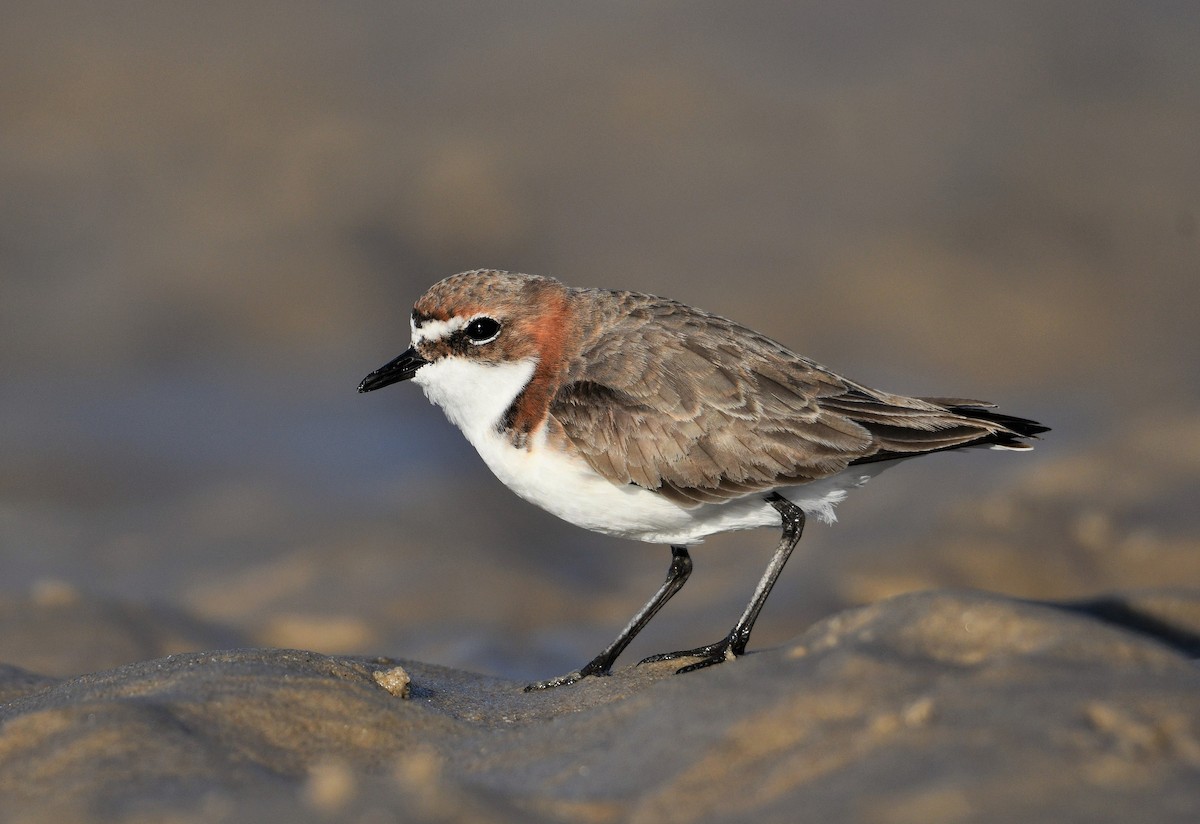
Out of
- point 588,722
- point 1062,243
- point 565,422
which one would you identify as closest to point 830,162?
point 1062,243

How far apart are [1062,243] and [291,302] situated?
7817mm

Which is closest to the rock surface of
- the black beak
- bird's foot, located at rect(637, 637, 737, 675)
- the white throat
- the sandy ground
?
the sandy ground

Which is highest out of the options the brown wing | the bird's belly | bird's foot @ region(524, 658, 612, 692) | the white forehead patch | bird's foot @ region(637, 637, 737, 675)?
the white forehead patch

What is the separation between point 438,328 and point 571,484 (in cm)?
105

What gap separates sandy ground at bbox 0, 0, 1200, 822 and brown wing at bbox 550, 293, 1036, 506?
859 mm

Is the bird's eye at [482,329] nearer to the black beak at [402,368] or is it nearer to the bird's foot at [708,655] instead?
the black beak at [402,368]

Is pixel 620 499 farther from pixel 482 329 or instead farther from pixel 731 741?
pixel 731 741

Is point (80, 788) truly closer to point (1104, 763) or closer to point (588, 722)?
point (588, 722)

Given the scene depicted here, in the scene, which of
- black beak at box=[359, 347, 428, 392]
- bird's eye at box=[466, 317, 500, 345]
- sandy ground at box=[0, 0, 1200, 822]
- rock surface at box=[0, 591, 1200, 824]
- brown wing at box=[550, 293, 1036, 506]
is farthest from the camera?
black beak at box=[359, 347, 428, 392]

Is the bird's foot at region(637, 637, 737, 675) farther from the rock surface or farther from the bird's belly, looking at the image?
the rock surface

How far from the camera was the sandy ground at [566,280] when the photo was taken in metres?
4.01

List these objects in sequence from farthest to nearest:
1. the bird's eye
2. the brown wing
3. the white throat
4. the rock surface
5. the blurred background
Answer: the blurred background < the bird's eye < the white throat < the brown wing < the rock surface

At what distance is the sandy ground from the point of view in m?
4.01

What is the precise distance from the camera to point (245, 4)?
1662cm
